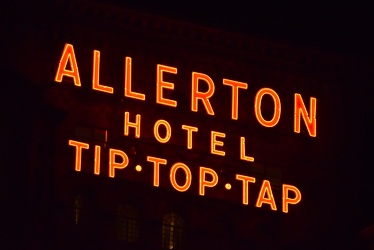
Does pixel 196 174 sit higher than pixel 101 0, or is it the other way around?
pixel 101 0

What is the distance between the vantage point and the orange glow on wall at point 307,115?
97062 mm

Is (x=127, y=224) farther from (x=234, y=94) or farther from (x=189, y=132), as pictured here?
(x=234, y=94)

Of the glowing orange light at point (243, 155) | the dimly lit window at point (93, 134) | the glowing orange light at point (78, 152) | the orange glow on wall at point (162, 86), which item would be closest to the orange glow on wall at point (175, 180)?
the glowing orange light at point (243, 155)

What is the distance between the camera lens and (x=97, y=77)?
308 ft

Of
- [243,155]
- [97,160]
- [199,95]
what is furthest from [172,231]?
[199,95]

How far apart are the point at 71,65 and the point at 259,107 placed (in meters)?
8.52

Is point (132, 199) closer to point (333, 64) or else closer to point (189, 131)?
point (189, 131)

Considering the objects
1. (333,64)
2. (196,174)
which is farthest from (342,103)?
(196,174)

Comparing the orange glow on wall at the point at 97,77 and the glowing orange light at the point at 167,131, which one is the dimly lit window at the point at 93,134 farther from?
the glowing orange light at the point at 167,131

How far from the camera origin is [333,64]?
9825 cm

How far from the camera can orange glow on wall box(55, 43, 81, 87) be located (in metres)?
93.0

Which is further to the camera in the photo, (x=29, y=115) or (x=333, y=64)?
(x=333, y=64)

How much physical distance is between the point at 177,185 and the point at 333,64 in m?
9.09

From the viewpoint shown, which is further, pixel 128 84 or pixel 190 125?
pixel 190 125
